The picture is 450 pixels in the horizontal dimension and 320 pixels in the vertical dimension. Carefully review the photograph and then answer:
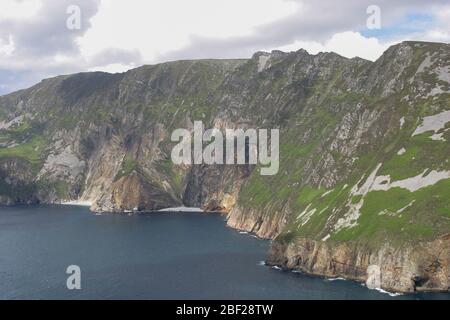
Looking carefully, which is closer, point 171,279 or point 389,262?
point 389,262

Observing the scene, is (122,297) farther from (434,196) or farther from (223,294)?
(434,196)

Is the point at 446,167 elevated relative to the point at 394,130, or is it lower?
Result: lower

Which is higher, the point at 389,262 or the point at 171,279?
the point at 389,262

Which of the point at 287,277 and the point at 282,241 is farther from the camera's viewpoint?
the point at 282,241

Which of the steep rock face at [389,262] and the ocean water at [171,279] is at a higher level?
the steep rock face at [389,262]

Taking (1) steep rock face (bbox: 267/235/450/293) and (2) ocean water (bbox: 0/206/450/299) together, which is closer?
(1) steep rock face (bbox: 267/235/450/293)

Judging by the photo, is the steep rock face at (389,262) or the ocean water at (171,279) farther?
the ocean water at (171,279)

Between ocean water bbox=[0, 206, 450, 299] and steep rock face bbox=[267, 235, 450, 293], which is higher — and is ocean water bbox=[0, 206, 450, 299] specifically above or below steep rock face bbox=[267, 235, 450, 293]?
below
